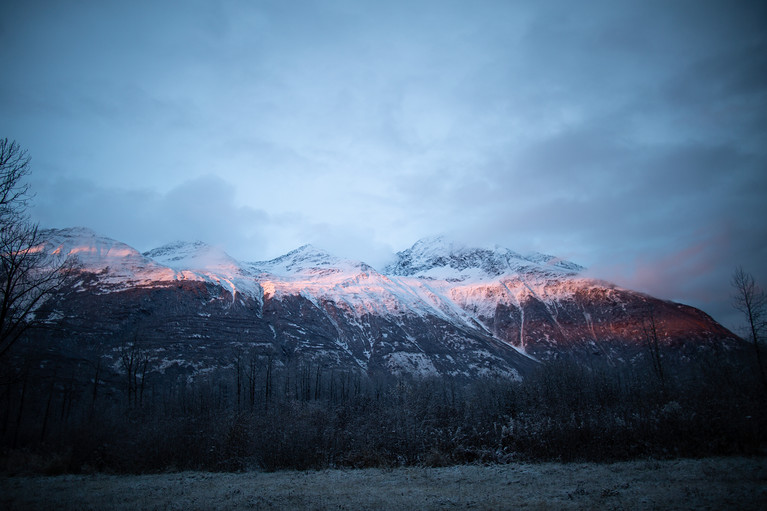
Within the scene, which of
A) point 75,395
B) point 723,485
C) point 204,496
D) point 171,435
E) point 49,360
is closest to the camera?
point 723,485

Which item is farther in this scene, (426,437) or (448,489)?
(426,437)

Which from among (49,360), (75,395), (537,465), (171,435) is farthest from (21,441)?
(49,360)

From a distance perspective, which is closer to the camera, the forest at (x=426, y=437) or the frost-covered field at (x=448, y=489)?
the frost-covered field at (x=448, y=489)

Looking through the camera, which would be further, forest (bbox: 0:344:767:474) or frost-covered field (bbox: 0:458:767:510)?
forest (bbox: 0:344:767:474)

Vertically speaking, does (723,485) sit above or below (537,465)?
above

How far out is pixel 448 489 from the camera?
17.5 metres

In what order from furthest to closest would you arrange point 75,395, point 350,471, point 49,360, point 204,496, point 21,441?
point 49,360 → point 75,395 → point 21,441 → point 350,471 → point 204,496

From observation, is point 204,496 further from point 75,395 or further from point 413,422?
point 75,395

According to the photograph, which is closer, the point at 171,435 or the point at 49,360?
the point at 171,435

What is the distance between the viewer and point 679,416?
78.1 feet

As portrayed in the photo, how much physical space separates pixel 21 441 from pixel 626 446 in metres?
69.2

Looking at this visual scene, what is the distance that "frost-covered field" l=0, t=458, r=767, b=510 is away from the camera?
13852 mm

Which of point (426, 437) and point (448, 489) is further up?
point (448, 489)

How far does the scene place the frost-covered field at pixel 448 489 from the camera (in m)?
13.9
